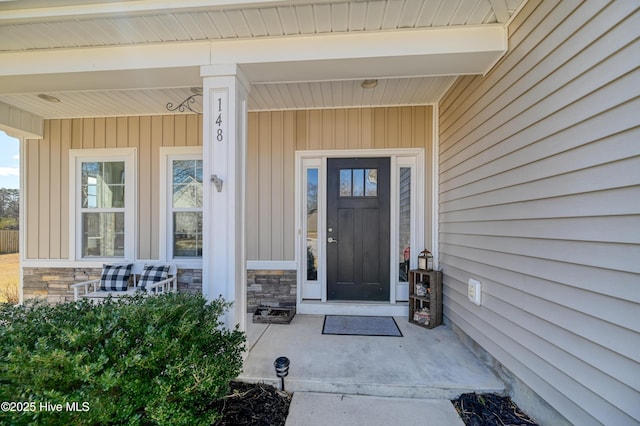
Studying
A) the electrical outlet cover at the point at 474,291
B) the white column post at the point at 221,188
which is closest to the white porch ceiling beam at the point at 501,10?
the white column post at the point at 221,188

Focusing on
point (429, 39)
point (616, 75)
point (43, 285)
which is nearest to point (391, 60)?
point (429, 39)

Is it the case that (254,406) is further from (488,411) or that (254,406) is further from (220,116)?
(220,116)

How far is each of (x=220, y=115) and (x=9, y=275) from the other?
6129 mm

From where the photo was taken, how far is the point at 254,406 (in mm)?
1829

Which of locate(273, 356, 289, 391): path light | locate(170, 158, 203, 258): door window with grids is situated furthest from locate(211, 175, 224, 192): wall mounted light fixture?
locate(170, 158, 203, 258): door window with grids

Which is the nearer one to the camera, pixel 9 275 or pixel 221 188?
pixel 221 188

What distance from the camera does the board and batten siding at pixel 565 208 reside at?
1.19 metres

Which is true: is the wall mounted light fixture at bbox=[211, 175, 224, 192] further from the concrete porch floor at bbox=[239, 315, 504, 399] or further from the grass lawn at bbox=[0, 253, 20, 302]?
the grass lawn at bbox=[0, 253, 20, 302]

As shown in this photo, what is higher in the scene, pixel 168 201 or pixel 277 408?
pixel 168 201

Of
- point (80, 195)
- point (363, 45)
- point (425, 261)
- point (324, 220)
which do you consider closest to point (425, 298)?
point (425, 261)

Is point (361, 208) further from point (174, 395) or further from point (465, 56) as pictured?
point (174, 395)

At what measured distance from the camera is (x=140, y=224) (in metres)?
3.69

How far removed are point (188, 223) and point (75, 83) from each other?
74.6 inches

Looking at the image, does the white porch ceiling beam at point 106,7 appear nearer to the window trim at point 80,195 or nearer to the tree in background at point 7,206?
the window trim at point 80,195
